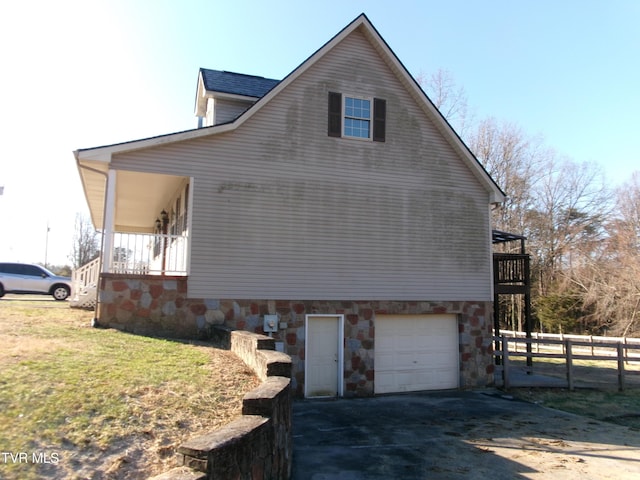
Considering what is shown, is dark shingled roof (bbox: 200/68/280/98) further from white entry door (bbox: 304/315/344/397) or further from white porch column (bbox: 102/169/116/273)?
white entry door (bbox: 304/315/344/397)

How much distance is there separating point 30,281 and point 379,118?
17.0 metres

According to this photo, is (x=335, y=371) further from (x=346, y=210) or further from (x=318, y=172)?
(x=318, y=172)

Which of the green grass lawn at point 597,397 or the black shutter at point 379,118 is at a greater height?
the black shutter at point 379,118

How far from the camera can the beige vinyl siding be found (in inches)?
452

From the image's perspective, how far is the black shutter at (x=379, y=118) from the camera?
43.7 ft

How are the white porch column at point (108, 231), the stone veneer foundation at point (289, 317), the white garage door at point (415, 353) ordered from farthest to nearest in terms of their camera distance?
the white garage door at point (415, 353) < the white porch column at point (108, 231) < the stone veneer foundation at point (289, 317)

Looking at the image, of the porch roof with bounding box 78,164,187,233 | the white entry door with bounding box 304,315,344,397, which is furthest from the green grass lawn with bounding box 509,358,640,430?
the porch roof with bounding box 78,164,187,233

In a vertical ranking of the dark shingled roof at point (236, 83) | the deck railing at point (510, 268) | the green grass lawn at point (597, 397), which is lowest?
the green grass lawn at point (597, 397)

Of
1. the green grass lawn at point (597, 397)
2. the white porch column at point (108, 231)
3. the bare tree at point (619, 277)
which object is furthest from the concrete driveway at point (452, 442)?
the bare tree at point (619, 277)

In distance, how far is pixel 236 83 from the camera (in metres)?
15.1

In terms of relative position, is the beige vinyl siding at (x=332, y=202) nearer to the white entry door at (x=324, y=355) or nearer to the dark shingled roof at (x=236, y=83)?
the white entry door at (x=324, y=355)

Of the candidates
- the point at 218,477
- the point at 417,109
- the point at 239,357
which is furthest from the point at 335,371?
the point at 218,477

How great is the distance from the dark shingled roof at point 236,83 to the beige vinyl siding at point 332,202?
246 centimetres

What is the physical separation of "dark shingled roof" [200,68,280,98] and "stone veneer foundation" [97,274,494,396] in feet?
20.2
